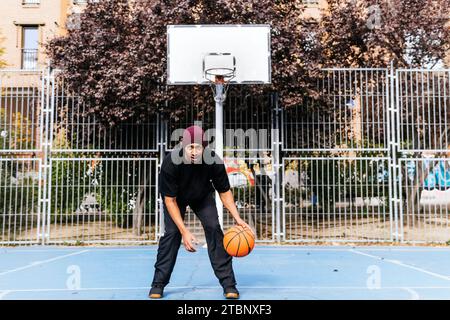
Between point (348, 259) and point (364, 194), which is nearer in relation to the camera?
point (348, 259)

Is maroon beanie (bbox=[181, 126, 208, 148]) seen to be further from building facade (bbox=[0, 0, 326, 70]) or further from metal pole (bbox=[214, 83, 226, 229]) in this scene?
building facade (bbox=[0, 0, 326, 70])

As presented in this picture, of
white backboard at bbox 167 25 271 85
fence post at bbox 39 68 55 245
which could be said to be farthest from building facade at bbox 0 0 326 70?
white backboard at bbox 167 25 271 85

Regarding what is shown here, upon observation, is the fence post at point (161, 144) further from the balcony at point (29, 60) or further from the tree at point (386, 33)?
the balcony at point (29, 60)

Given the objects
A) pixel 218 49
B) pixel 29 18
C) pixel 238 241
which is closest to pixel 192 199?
pixel 238 241

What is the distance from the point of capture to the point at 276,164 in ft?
31.3

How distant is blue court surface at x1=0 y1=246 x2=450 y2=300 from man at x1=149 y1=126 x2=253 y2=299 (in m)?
0.31

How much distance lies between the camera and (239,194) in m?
10.1

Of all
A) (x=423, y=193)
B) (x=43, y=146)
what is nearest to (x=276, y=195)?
(x=423, y=193)

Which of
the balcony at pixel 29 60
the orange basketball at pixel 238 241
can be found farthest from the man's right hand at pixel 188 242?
the balcony at pixel 29 60

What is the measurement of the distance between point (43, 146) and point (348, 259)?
22.5 feet

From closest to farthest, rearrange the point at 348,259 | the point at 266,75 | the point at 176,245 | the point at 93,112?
the point at 176,245, the point at 348,259, the point at 266,75, the point at 93,112

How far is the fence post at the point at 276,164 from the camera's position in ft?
31.3
